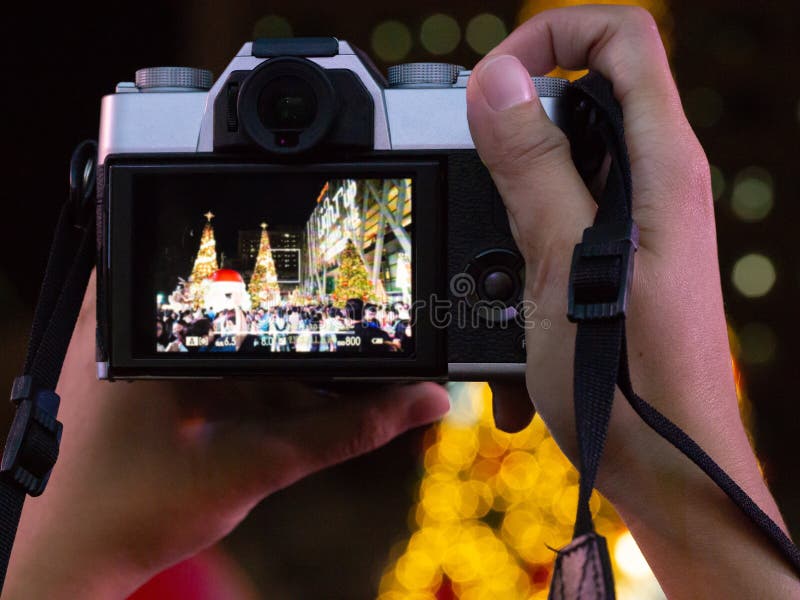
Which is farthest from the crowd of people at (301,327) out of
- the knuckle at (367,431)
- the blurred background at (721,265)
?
the blurred background at (721,265)

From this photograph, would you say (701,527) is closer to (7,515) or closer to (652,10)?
(7,515)

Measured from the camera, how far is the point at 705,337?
57 cm

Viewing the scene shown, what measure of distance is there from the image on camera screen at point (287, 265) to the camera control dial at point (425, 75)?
0.08 m

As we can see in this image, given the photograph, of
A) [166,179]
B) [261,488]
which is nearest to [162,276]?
[166,179]

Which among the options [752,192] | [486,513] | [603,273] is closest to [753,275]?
[752,192]

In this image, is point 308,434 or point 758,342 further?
point 758,342

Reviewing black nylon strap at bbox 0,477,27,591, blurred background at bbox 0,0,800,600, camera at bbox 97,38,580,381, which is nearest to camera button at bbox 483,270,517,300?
camera at bbox 97,38,580,381

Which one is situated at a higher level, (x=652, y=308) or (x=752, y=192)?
(x=752, y=192)

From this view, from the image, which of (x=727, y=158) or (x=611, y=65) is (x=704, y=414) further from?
(x=727, y=158)

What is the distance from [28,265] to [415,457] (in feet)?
4.48

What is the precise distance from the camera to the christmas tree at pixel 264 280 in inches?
25.0

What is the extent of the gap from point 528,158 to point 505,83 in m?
0.05

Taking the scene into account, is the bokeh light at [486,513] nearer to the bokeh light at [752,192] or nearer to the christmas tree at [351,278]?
the bokeh light at [752,192]

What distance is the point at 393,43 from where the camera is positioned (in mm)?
2305
